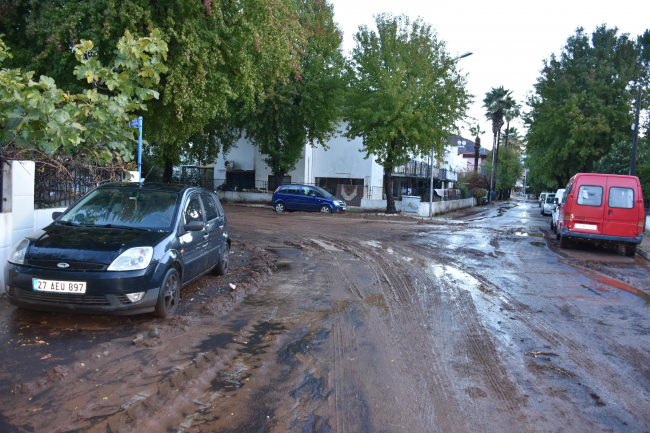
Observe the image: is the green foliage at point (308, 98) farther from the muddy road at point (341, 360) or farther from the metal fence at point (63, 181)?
the muddy road at point (341, 360)

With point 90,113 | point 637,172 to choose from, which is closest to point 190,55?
point 90,113

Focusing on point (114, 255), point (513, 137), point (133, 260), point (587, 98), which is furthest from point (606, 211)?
point (513, 137)

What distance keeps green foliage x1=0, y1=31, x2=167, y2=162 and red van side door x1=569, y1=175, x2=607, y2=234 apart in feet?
38.7

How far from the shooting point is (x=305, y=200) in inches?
1033

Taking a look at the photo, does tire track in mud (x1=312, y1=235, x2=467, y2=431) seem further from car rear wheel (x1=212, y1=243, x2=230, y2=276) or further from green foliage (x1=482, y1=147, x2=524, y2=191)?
green foliage (x1=482, y1=147, x2=524, y2=191)

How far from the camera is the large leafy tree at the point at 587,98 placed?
29.0 meters

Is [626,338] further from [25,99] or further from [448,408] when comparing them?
[25,99]

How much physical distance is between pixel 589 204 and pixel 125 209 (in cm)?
1250

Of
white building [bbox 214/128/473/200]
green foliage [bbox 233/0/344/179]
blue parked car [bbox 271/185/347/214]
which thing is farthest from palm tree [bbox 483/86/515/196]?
blue parked car [bbox 271/185/347/214]

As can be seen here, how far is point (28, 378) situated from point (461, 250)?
36.2ft

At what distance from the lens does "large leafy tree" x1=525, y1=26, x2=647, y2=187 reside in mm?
29000

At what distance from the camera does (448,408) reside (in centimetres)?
370

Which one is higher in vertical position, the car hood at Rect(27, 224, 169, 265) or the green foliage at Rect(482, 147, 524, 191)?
the green foliage at Rect(482, 147, 524, 191)

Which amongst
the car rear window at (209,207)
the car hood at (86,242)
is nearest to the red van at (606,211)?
the car rear window at (209,207)
